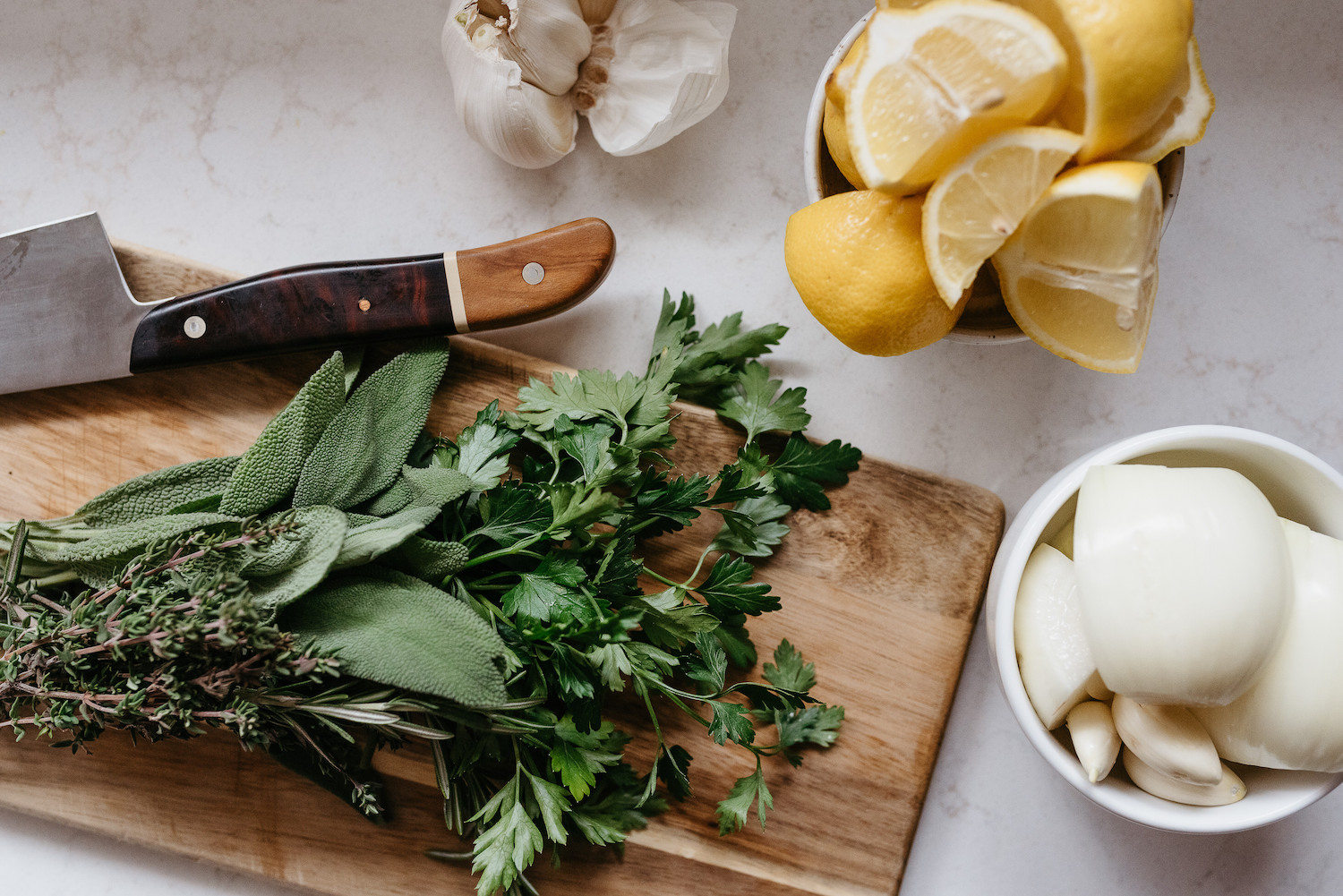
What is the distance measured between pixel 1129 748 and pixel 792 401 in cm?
42

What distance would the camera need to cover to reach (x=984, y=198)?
0.66m

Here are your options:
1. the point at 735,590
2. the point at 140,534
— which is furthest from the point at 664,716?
the point at 140,534

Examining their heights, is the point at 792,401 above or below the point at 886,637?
above

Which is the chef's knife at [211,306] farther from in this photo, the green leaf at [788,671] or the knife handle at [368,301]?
the green leaf at [788,671]

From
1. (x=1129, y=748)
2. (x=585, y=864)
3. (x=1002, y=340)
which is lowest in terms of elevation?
(x=585, y=864)

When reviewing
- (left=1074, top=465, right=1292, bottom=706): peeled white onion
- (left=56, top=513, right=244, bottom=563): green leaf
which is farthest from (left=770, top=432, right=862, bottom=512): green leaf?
(left=56, top=513, right=244, bottom=563): green leaf

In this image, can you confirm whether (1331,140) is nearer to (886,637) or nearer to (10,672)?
(886,637)

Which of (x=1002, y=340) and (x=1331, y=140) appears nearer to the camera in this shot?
(x=1002, y=340)

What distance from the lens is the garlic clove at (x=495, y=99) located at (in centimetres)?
83

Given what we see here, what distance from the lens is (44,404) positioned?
0.87m

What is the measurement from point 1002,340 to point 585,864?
67cm

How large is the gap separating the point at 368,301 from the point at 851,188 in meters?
0.48

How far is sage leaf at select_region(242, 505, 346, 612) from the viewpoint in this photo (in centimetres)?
68

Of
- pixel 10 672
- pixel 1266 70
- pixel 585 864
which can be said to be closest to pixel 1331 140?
pixel 1266 70
